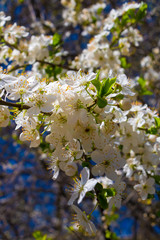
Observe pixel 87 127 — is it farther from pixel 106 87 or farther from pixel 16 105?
pixel 16 105

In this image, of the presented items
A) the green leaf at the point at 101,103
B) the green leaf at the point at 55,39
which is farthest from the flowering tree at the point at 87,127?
the green leaf at the point at 55,39

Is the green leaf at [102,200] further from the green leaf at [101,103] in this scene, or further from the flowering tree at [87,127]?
the green leaf at [101,103]

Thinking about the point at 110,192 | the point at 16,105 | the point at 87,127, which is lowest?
the point at 110,192

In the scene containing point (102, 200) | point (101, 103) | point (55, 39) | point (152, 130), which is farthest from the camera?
point (55, 39)

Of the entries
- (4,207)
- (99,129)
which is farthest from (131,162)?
(4,207)

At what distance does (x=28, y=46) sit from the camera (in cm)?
237

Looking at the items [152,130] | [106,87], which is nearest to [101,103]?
[106,87]

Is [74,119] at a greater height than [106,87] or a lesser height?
lesser

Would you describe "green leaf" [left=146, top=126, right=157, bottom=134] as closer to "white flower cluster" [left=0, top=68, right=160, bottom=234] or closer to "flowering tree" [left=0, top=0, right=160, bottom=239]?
"flowering tree" [left=0, top=0, right=160, bottom=239]

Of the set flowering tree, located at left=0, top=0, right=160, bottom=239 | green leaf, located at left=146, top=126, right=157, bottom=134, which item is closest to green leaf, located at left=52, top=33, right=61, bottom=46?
flowering tree, located at left=0, top=0, right=160, bottom=239

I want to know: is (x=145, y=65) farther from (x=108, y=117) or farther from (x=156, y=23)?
(x=108, y=117)

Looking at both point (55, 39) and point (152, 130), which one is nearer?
point (152, 130)

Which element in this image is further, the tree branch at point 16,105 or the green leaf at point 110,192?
the green leaf at point 110,192

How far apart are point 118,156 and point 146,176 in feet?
1.42
